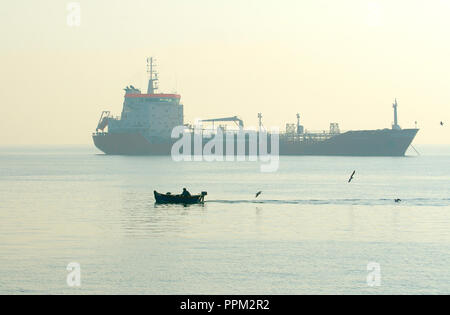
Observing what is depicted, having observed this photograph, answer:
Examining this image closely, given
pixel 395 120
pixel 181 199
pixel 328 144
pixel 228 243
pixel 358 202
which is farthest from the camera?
pixel 328 144

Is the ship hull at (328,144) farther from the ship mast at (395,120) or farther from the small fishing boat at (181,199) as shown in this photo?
the small fishing boat at (181,199)

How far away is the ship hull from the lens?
151250mm

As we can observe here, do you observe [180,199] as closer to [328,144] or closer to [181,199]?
[181,199]

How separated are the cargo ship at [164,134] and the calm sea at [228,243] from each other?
91.7m

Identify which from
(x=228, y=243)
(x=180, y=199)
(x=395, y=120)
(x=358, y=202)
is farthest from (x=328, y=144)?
(x=228, y=243)

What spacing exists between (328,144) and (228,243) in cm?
13039

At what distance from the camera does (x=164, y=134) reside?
6393 inches

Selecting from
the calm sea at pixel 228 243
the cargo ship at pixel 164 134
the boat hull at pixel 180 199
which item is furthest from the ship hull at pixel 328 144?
the boat hull at pixel 180 199

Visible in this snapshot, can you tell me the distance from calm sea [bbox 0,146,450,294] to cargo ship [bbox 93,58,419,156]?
9170 centimetres

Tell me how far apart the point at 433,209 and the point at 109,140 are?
120 meters

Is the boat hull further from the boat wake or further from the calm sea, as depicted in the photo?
the boat wake

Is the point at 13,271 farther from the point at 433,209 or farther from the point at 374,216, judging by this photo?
the point at 433,209

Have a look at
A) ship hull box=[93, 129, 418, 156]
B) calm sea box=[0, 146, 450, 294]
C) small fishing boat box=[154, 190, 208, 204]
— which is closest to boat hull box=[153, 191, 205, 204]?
small fishing boat box=[154, 190, 208, 204]

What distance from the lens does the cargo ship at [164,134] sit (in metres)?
158
